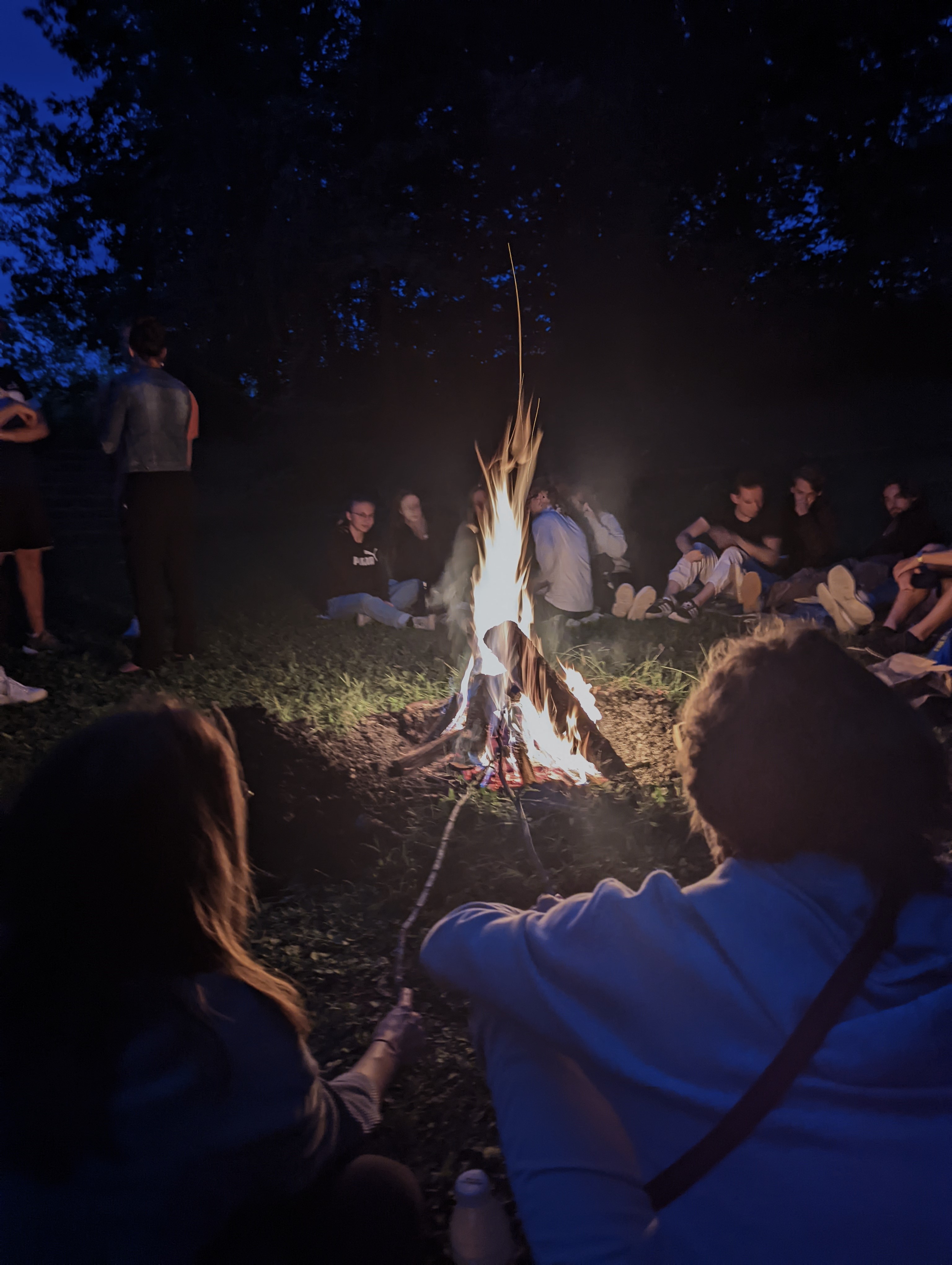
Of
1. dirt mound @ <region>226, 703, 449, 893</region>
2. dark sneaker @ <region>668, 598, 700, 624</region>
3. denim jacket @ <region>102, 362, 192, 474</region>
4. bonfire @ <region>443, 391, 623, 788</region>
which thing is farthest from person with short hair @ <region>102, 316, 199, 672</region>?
dark sneaker @ <region>668, 598, 700, 624</region>

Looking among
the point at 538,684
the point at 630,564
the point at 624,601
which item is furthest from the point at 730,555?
the point at 538,684

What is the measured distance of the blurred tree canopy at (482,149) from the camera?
1248cm

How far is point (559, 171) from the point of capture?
43.5 feet

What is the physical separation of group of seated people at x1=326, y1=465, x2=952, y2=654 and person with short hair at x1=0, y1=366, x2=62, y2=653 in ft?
11.7

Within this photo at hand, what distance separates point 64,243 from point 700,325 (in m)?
12.4

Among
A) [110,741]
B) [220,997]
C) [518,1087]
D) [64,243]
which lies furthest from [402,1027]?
[64,243]

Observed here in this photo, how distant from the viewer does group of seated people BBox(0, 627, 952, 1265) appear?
1245 mm

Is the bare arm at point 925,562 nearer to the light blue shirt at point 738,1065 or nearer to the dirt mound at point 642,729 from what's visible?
the dirt mound at point 642,729

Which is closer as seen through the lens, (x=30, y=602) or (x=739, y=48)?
(x=30, y=602)

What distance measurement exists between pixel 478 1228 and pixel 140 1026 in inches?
45.6

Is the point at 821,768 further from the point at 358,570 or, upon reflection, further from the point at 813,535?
the point at 358,570

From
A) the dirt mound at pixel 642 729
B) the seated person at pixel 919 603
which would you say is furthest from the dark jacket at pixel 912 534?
the dirt mound at pixel 642 729

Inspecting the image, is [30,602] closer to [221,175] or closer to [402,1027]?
[402,1027]

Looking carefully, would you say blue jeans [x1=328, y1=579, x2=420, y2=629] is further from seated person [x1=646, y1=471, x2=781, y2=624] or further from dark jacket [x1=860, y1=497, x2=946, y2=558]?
dark jacket [x1=860, y1=497, x2=946, y2=558]
